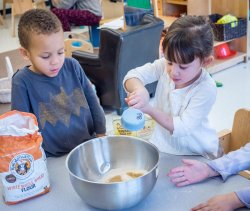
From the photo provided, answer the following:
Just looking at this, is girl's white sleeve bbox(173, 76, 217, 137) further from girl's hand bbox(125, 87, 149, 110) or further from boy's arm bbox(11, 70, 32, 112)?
boy's arm bbox(11, 70, 32, 112)

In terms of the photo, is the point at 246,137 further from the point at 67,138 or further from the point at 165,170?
the point at 67,138

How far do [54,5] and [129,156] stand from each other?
12.0 feet

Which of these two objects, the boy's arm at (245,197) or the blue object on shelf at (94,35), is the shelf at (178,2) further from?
the boy's arm at (245,197)

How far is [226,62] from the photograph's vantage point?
3.47 meters

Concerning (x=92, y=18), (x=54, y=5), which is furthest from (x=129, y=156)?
(x=54, y=5)

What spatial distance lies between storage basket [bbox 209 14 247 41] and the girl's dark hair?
8.01 feet

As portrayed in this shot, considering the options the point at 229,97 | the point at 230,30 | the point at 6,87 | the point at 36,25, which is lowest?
the point at 229,97

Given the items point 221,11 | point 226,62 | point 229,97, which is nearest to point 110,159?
point 229,97

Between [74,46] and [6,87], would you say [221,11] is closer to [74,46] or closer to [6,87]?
[74,46]

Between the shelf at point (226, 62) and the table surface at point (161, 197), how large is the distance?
2491 mm

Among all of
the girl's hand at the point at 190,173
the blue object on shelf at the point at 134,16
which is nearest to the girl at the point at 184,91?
the girl's hand at the point at 190,173

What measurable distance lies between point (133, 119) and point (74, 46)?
7.88ft

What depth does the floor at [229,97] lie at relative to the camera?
2.55 meters

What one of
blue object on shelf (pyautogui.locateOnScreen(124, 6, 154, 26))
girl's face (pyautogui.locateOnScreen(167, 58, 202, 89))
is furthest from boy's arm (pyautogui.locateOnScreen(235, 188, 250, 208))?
blue object on shelf (pyautogui.locateOnScreen(124, 6, 154, 26))
